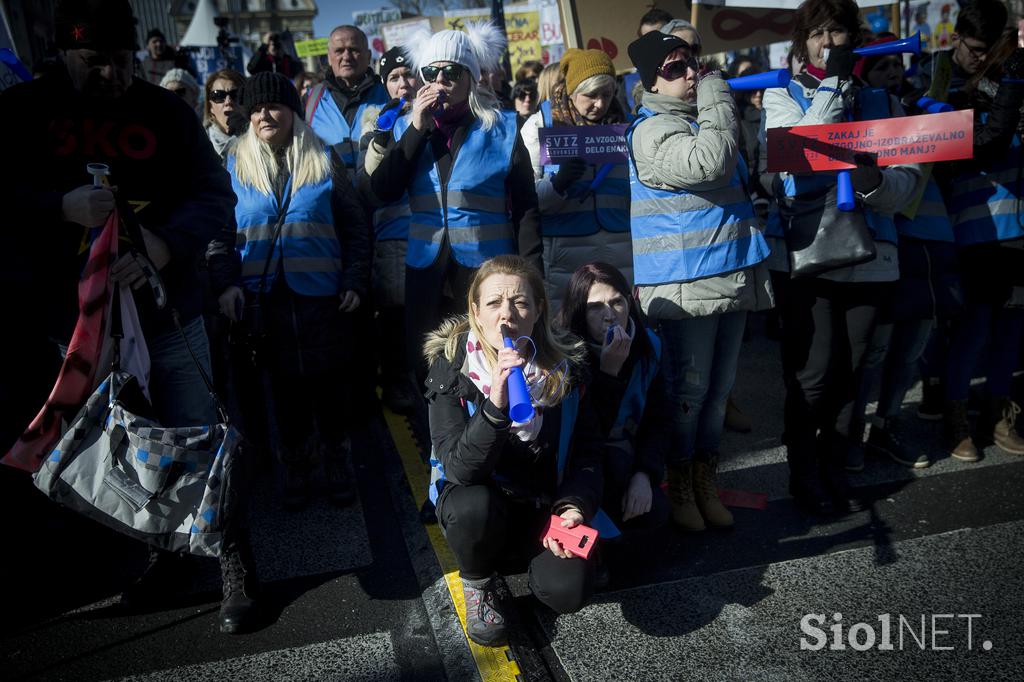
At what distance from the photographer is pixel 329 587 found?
301cm

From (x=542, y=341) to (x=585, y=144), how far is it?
1.28m

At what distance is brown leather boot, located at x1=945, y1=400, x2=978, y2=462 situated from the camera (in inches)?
158

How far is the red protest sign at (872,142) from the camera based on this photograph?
10.4ft

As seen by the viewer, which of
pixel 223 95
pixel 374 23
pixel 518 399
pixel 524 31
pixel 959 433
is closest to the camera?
pixel 518 399

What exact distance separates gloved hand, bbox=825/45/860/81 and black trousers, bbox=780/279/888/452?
0.86m

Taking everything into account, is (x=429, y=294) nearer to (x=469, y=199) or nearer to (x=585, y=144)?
(x=469, y=199)

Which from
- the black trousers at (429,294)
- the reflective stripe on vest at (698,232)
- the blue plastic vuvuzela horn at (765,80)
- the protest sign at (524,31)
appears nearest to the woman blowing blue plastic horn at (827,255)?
the blue plastic vuvuzela horn at (765,80)

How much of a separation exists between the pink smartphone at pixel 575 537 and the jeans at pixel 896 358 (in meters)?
1.97

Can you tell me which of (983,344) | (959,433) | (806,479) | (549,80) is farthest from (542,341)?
(983,344)

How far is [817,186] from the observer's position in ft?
10.9

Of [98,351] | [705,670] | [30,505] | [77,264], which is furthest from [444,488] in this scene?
[30,505]

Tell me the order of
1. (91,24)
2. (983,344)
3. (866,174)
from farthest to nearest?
(983,344)
(866,174)
(91,24)

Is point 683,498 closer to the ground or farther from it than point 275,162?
closer to the ground

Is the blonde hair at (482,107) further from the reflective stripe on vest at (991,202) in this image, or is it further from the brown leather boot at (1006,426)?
the brown leather boot at (1006,426)
